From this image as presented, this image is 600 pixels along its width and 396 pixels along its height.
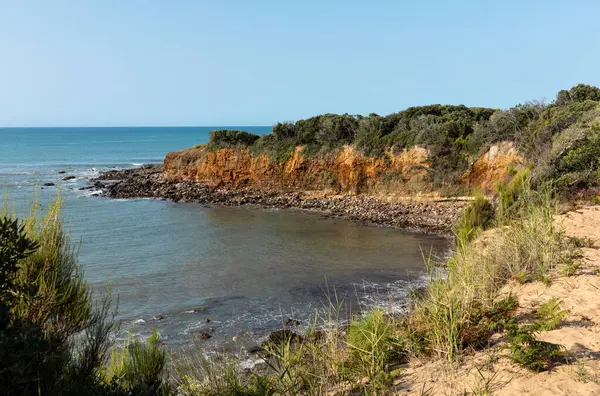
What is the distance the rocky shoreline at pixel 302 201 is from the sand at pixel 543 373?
12.4 meters

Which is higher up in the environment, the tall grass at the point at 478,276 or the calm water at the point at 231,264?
the tall grass at the point at 478,276

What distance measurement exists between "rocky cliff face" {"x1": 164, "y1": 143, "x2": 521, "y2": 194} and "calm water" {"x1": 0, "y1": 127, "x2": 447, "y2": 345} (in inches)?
174

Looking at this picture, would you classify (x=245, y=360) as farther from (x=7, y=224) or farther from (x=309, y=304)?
(x=7, y=224)

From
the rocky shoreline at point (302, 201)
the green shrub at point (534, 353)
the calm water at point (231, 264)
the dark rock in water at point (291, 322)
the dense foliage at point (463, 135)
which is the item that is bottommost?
the calm water at point (231, 264)

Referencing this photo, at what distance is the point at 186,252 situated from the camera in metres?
17.4

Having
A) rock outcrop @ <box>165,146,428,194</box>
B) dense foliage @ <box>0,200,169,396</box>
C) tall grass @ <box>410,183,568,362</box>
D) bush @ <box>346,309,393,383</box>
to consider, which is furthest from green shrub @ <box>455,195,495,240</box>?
rock outcrop @ <box>165,146,428,194</box>

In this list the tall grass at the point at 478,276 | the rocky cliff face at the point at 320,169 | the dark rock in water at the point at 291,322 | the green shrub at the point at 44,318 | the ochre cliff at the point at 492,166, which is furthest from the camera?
the rocky cliff face at the point at 320,169

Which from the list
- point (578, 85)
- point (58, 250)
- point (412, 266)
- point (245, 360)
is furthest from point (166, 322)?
point (578, 85)

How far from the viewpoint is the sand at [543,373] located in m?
4.32

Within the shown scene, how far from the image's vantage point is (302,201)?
1082 inches

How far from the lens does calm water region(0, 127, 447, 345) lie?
10.9m

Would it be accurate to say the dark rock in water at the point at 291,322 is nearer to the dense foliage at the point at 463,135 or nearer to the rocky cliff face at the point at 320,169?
the dense foliage at the point at 463,135

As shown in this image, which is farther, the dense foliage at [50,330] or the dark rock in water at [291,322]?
the dark rock in water at [291,322]

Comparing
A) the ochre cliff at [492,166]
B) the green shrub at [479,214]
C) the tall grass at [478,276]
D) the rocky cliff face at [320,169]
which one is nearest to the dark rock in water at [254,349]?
the tall grass at [478,276]
